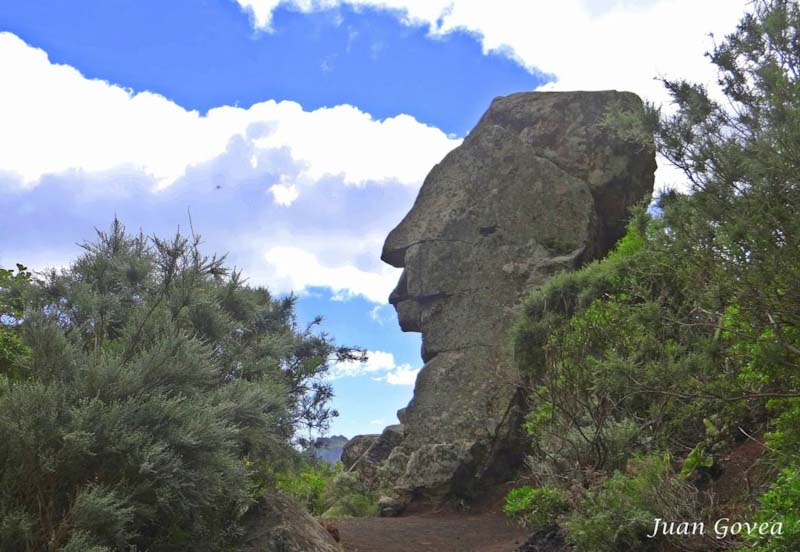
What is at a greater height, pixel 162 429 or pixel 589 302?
pixel 589 302

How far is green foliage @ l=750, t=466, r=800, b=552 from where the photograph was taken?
15.7 ft

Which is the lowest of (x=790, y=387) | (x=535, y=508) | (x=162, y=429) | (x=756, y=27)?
(x=535, y=508)

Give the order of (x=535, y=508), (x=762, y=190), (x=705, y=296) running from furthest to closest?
(x=535, y=508) → (x=705, y=296) → (x=762, y=190)

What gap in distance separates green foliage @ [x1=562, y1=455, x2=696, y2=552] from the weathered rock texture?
8.73 metres

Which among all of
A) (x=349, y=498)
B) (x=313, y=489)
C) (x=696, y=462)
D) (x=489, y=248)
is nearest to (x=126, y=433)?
(x=696, y=462)

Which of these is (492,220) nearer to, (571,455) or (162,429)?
(571,455)

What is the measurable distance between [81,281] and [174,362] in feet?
11.8

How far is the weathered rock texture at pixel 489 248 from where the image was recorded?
16.1m

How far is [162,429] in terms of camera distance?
6305 mm

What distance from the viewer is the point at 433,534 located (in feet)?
40.8

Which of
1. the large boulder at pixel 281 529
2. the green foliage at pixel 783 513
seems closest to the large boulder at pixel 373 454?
the large boulder at pixel 281 529

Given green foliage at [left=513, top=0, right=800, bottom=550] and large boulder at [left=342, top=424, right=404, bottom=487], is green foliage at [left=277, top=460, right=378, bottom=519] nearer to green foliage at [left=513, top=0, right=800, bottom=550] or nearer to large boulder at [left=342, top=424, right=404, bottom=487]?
large boulder at [left=342, top=424, right=404, bottom=487]

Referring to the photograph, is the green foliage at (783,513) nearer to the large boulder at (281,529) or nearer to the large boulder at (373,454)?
the large boulder at (281,529)

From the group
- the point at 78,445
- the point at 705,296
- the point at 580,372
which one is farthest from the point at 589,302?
the point at 78,445
